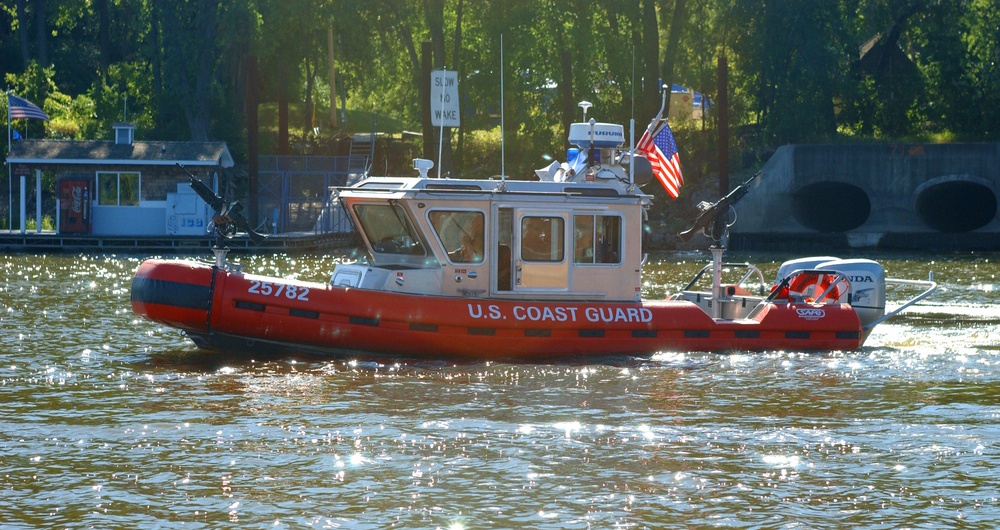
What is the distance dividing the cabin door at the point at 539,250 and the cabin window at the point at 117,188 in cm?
2626

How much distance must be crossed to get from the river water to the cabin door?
1048 millimetres

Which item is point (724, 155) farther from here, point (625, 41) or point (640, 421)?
point (640, 421)

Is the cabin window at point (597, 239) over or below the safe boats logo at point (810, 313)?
over

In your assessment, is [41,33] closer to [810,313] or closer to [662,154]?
[662,154]

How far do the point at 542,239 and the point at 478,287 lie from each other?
3.21 feet

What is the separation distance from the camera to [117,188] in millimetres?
39812

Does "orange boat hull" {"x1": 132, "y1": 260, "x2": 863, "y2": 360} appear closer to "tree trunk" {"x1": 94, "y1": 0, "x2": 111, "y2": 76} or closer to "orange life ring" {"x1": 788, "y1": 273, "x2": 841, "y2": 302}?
"orange life ring" {"x1": 788, "y1": 273, "x2": 841, "y2": 302}

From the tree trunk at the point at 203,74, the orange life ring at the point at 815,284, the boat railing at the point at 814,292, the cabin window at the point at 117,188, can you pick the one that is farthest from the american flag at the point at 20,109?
the boat railing at the point at 814,292

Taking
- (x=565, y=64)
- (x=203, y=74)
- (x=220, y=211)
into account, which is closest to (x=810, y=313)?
(x=220, y=211)

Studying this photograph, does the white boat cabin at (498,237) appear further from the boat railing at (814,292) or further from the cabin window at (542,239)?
the boat railing at (814,292)

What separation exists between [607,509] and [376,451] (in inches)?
99.8

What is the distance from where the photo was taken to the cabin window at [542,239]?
15.9 m

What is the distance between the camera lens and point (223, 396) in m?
13.9

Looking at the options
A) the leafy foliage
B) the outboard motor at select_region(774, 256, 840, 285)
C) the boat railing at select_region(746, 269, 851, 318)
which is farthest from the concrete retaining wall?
the boat railing at select_region(746, 269, 851, 318)
